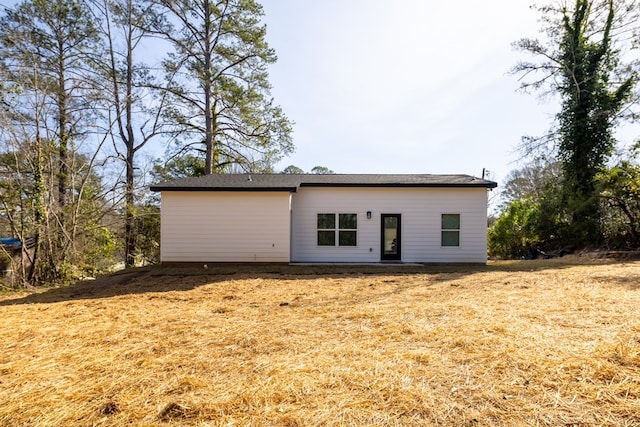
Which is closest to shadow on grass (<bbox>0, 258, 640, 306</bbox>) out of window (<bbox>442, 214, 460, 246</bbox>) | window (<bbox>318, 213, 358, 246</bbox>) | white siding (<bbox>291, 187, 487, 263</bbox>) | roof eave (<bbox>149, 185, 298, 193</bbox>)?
white siding (<bbox>291, 187, 487, 263</bbox>)

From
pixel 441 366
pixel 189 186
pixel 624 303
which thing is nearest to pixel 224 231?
pixel 189 186

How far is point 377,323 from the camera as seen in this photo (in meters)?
4.04

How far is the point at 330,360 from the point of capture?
2.89 m

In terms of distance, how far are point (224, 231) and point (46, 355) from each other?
7.08 metres

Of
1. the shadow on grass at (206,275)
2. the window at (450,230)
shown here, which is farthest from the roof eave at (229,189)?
the window at (450,230)

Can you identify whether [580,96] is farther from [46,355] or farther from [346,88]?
[46,355]

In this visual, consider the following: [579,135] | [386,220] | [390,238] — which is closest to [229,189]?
[386,220]

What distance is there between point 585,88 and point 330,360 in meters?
18.2

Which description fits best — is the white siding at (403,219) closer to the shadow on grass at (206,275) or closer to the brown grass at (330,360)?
the shadow on grass at (206,275)

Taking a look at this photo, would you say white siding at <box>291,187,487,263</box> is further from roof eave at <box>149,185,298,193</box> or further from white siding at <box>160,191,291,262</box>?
roof eave at <box>149,185,298,193</box>

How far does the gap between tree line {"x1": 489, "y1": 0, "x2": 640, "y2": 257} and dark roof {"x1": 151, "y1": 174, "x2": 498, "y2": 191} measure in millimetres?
5241

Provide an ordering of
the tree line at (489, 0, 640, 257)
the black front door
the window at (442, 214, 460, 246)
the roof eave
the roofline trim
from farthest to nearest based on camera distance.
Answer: the tree line at (489, 0, 640, 257), the black front door, the window at (442, 214, 460, 246), the roofline trim, the roof eave

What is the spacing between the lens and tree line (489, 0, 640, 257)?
1329 centimetres

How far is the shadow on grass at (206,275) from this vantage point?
6836 mm
